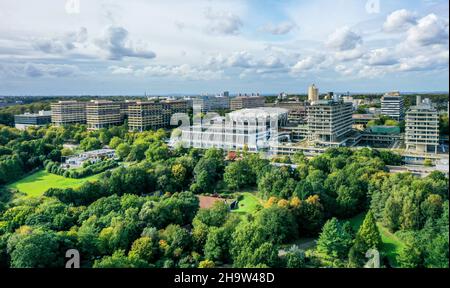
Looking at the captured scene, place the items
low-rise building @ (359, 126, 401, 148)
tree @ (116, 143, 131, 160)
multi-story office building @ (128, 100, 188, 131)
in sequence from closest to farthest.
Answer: tree @ (116, 143, 131, 160), low-rise building @ (359, 126, 401, 148), multi-story office building @ (128, 100, 188, 131)

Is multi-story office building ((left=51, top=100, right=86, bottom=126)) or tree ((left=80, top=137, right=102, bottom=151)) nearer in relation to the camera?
tree ((left=80, top=137, right=102, bottom=151))

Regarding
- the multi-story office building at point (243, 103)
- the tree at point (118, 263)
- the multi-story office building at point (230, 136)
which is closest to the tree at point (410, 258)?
the tree at point (118, 263)

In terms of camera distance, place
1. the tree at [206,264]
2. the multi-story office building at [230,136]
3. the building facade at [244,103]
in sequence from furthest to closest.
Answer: the building facade at [244,103]
the multi-story office building at [230,136]
the tree at [206,264]

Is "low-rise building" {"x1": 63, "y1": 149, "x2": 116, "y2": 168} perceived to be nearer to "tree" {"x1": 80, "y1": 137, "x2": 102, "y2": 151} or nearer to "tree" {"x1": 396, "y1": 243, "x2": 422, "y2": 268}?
"tree" {"x1": 80, "y1": 137, "x2": 102, "y2": 151}

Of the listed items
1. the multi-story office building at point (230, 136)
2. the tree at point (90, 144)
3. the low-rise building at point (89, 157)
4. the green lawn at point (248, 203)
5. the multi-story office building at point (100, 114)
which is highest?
the multi-story office building at point (100, 114)

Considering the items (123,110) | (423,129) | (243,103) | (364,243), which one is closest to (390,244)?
(364,243)

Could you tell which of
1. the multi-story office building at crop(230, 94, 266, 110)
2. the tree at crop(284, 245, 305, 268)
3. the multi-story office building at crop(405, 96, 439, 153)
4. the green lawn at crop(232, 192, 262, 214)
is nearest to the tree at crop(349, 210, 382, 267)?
the tree at crop(284, 245, 305, 268)

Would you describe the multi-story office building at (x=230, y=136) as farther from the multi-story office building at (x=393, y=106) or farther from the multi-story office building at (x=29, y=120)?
the multi-story office building at (x=393, y=106)
